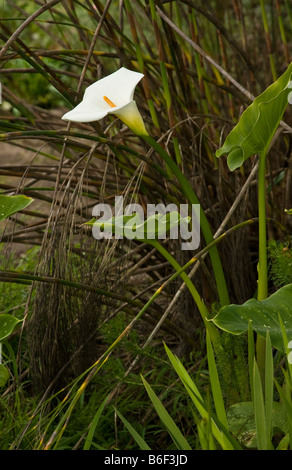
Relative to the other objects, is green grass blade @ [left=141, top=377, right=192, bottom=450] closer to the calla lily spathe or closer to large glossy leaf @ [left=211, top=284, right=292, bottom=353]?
large glossy leaf @ [left=211, top=284, right=292, bottom=353]

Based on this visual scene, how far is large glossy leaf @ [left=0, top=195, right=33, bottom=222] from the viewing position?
0.87 metres

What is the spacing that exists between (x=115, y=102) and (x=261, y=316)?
36 cm

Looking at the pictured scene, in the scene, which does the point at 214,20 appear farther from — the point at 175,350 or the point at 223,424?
the point at 223,424

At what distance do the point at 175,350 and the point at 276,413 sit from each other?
1.12 ft

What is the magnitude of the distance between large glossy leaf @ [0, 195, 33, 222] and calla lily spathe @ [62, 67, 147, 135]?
0.43 ft

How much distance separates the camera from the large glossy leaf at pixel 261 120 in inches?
32.4

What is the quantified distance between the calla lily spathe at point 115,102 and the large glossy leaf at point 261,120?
128 millimetres

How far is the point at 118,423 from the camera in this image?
3.61ft

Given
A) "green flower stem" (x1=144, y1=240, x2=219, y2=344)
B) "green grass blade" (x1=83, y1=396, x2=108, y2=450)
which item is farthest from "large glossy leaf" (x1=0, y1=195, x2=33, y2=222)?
"green grass blade" (x1=83, y1=396, x2=108, y2=450)

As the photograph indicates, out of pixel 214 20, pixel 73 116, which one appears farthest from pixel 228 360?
pixel 214 20
